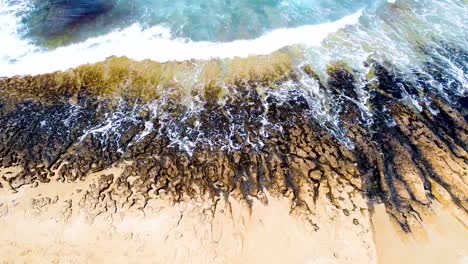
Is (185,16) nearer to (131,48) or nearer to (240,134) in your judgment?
(131,48)

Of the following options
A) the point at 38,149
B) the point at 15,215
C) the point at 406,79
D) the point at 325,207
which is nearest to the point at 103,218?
the point at 15,215

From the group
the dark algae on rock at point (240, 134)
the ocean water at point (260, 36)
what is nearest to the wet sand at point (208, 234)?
the dark algae on rock at point (240, 134)

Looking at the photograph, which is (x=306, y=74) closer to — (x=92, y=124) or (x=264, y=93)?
(x=264, y=93)

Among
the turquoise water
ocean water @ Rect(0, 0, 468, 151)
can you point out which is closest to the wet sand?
ocean water @ Rect(0, 0, 468, 151)

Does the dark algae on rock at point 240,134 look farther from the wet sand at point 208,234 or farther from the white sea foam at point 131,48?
the white sea foam at point 131,48

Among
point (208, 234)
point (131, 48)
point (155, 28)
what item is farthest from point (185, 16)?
point (208, 234)

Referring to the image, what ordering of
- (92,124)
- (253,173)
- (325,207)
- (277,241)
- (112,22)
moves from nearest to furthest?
(277,241)
(325,207)
(253,173)
(92,124)
(112,22)
